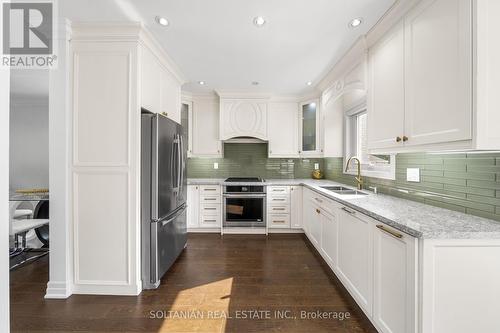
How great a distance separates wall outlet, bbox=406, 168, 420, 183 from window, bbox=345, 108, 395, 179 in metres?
0.20

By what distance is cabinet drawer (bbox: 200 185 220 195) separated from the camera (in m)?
3.77

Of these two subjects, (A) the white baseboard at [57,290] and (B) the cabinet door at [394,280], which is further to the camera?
(A) the white baseboard at [57,290]

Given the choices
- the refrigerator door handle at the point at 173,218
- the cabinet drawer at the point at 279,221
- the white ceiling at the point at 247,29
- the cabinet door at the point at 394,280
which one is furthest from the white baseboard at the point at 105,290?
the white ceiling at the point at 247,29

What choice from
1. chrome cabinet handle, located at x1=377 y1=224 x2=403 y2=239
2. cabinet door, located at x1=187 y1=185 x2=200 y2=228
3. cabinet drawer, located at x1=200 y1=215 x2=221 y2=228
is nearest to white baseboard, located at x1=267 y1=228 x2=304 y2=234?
cabinet drawer, located at x1=200 y1=215 x2=221 y2=228

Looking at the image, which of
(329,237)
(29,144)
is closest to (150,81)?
(329,237)

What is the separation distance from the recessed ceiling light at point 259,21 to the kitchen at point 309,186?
12 millimetres

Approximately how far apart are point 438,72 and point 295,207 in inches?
108

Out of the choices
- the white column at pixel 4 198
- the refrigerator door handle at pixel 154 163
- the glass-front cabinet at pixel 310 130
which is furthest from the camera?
the glass-front cabinet at pixel 310 130

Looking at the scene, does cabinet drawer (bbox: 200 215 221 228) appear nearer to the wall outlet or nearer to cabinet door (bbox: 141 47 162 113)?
cabinet door (bbox: 141 47 162 113)

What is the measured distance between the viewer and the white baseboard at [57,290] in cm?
203

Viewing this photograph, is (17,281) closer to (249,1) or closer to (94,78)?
(94,78)

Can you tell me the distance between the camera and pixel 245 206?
3.72 meters

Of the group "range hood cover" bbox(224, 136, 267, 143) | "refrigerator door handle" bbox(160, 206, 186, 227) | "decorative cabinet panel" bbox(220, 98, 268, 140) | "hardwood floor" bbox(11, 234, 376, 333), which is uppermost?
"decorative cabinet panel" bbox(220, 98, 268, 140)

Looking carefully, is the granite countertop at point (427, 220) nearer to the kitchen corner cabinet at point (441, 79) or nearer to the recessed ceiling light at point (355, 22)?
the kitchen corner cabinet at point (441, 79)
